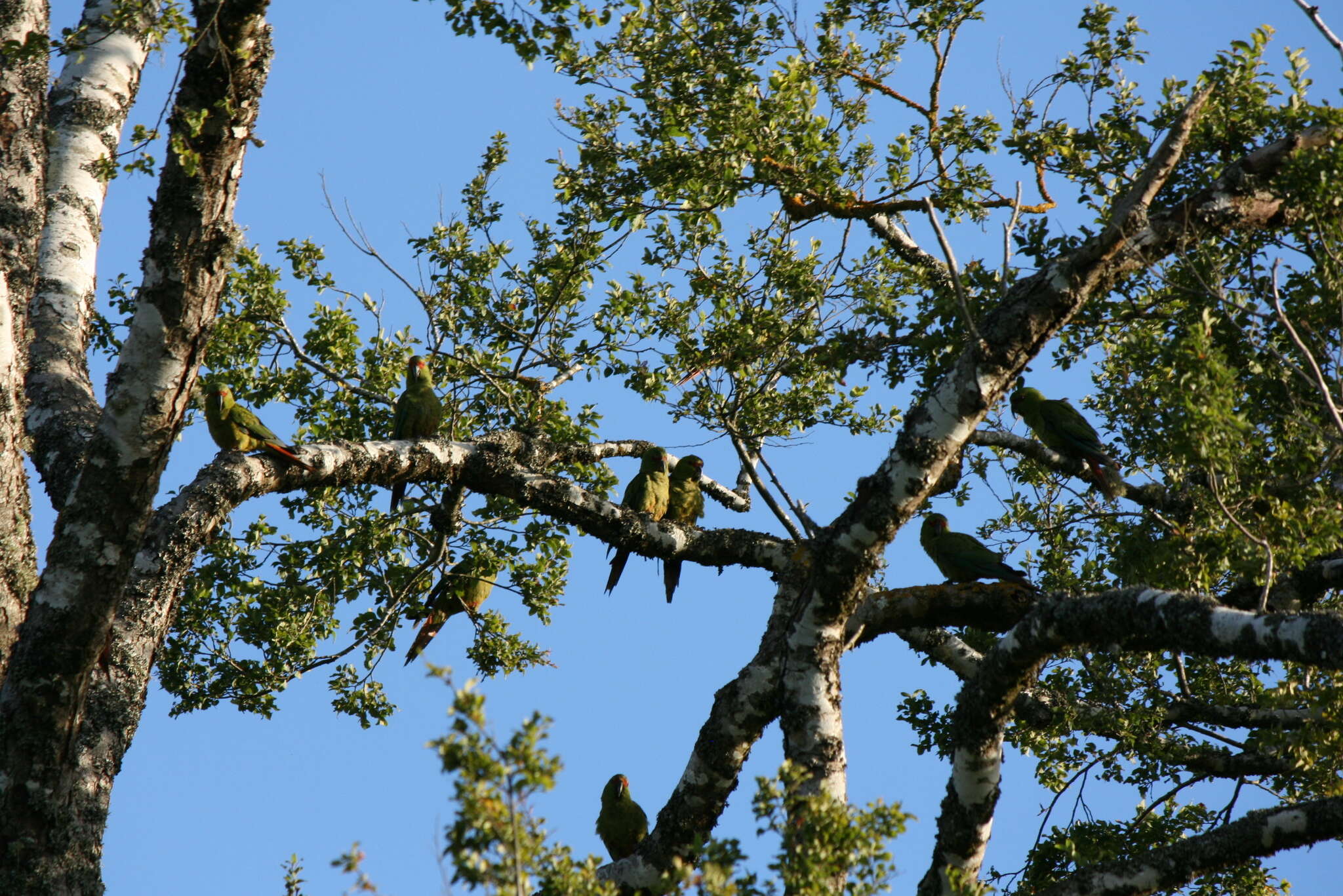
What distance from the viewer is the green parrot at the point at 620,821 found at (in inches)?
285

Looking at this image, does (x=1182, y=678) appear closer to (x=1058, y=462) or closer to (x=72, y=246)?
(x=1058, y=462)

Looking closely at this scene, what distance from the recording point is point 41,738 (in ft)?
10.5

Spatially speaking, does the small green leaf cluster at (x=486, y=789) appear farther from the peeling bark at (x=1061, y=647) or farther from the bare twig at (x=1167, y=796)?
the bare twig at (x=1167, y=796)

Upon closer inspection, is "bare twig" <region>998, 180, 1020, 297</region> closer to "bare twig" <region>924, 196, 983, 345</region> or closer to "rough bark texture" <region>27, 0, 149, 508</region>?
"bare twig" <region>924, 196, 983, 345</region>

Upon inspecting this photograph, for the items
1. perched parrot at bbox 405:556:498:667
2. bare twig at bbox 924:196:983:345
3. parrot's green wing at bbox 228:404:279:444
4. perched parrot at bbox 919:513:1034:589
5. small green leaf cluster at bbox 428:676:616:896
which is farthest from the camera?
perched parrot at bbox 405:556:498:667

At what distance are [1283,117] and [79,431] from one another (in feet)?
18.3

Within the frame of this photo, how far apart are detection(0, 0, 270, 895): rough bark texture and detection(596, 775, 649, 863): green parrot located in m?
4.39

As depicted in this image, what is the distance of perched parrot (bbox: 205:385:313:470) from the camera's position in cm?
646

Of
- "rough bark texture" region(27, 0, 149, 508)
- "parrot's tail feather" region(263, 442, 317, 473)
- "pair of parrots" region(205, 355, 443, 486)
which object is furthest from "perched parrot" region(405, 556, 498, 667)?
"rough bark texture" region(27, 0, 149, 508)

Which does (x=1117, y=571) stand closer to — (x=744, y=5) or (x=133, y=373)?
(x=744, y=5)

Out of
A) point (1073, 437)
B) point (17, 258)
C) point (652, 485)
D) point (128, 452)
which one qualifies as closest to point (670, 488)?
point (652, 485)

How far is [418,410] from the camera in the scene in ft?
22.8

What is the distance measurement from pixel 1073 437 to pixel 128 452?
4.93 metres

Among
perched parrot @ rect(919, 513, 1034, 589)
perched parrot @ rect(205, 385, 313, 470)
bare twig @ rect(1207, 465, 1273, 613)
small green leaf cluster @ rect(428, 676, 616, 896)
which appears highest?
perched parrot @ rect(205, 385, 313, 470)
